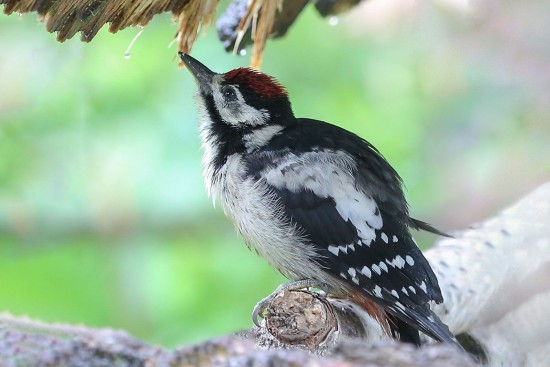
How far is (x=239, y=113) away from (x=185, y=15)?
1.08 feet

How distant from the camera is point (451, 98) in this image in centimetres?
478

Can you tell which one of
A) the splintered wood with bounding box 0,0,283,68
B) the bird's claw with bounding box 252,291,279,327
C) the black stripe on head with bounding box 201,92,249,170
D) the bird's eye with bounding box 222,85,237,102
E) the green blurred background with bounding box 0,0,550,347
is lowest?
the bird's claw with bounding box 252,291,279,327

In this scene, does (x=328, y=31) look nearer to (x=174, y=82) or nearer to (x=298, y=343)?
(x=174, y=82)

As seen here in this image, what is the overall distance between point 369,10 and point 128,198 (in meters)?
1.76

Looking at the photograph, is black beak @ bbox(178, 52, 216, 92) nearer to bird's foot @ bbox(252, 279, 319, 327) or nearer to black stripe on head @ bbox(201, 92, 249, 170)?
black stripe on head @ bbox(201, 92, 249, 170)

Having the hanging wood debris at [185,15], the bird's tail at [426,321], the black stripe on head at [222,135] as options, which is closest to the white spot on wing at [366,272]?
the bird's tail at [426,321]

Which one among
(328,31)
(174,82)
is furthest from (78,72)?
(328,31)

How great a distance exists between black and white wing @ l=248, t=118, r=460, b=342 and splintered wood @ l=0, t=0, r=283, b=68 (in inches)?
17.0

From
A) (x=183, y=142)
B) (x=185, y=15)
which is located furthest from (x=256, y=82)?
(x=183, y=142)

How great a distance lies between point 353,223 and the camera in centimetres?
227

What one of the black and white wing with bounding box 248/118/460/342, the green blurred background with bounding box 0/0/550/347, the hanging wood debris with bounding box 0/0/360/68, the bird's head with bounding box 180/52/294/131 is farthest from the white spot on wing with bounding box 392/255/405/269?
the green blurred background with bounding box 0/0/550/347

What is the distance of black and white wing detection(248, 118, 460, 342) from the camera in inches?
87.6

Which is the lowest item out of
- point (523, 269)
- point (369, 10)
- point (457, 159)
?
point (523, 269)

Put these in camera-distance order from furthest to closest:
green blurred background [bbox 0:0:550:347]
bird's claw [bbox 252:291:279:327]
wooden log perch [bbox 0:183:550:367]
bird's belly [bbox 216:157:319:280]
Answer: green blurred background [bbox 0:0:550:347] < bird's belly [bbox 216:157:319:280] < bird's claw [bbox 252:291:279:327] < wooden log perch [bbox 0:183:550:367]
